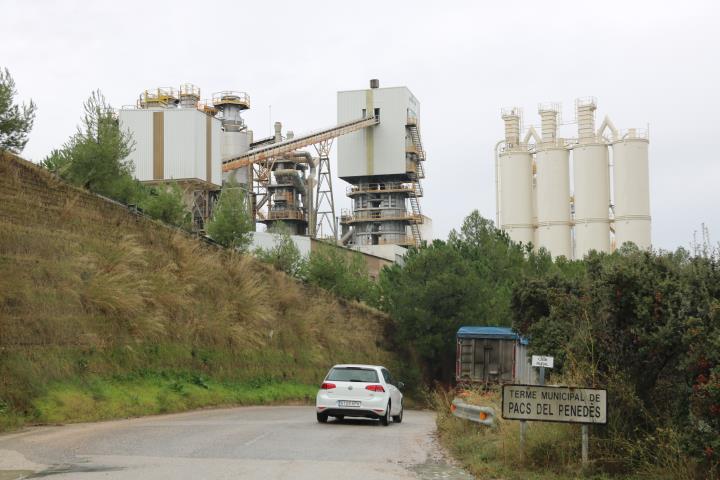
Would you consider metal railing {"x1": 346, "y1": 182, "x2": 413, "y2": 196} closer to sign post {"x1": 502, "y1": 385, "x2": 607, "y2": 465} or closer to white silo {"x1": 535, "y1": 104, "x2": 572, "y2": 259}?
white silo {"x1": 535, "y1": 104, "x2": 572, "y2": 259}

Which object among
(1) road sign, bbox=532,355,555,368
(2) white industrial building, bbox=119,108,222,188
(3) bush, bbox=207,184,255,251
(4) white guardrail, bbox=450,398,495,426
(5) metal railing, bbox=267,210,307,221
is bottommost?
(4) white guardrail, bbox=450,398,495,426

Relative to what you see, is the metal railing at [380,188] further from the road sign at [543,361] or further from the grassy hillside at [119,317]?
the road sign at [543,361]

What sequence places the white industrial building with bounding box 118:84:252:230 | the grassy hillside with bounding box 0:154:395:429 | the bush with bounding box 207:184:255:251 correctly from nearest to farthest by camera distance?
the grassy hillside with bounding box 0:154:395:429 < the bush with bounding box 207:184:255:251 < the white industrial building with bounding box 118:84:252:230

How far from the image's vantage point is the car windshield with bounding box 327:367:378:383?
20609mm

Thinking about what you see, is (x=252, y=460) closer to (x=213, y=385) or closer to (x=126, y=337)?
(x=126, y=337)

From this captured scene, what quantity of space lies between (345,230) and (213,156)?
27.0 meters

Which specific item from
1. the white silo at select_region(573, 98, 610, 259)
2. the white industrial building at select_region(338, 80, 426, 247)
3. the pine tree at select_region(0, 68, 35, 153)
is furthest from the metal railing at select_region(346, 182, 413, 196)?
the pine tree at select_region(0, 68, 35, 153)

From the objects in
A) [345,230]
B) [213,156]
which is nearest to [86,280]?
[213,156]

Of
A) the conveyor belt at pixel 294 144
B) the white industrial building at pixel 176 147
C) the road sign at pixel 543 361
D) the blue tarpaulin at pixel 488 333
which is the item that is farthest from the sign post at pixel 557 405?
the conveyor belt at pixel 294 144

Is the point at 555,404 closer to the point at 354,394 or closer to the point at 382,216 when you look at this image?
the point at 354,394

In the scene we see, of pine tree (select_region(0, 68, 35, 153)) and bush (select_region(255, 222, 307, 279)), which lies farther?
bush (select_region(255, 222, 307, 279))

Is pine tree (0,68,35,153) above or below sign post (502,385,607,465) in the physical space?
above

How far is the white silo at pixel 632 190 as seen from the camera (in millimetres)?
70750

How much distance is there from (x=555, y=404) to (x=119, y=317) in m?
18.0
